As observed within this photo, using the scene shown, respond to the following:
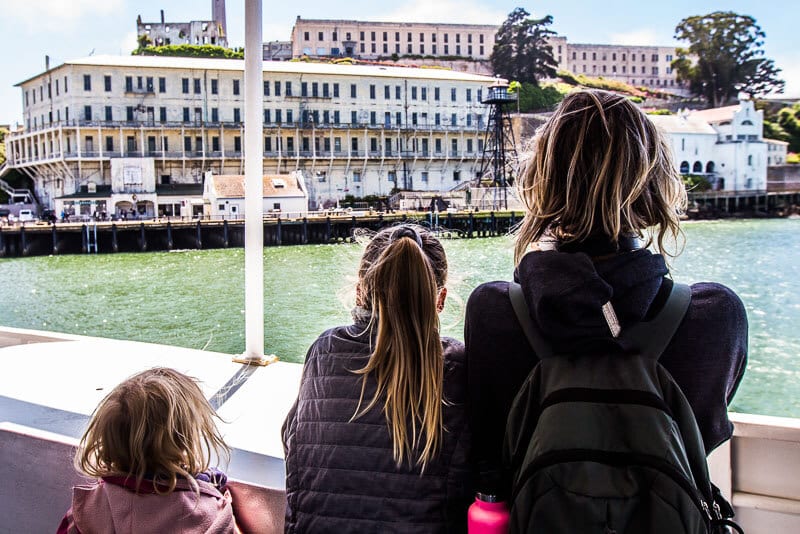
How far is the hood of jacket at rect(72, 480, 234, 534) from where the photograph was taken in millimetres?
870

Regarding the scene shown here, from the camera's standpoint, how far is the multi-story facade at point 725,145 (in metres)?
34.3

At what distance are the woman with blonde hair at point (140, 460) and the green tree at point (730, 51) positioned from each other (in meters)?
26.1

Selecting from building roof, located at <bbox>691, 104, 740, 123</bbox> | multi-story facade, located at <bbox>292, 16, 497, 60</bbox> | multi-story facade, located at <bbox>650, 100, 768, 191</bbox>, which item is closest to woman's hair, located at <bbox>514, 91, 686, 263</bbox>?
multi-story facade, located at <bbox>650, 100, 768, 191</bbox>

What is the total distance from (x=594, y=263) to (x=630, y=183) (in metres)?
0.09

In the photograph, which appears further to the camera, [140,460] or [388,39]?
[388,39]

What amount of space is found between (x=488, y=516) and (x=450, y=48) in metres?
45.8

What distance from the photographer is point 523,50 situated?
128 ft

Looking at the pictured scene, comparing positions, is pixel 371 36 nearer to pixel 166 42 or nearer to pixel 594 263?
pixel 166 42

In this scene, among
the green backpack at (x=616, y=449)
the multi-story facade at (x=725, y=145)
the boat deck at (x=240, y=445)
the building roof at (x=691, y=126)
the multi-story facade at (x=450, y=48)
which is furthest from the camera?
the multi-story facade at (x=450, y=48)

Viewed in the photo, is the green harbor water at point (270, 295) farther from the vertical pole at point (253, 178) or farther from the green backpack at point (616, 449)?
the green backpack at point (616, 449)

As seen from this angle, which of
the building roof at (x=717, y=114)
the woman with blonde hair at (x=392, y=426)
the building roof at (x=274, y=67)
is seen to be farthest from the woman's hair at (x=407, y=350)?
the building roof at (x=717, y=114)

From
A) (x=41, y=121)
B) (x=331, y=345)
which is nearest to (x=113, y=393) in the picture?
(x=331, y=345)

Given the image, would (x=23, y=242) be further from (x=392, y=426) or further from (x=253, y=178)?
(x=392, y=426)

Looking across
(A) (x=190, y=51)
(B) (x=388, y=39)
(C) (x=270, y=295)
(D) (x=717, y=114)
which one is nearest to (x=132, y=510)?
(C) (x=270, y=295)
